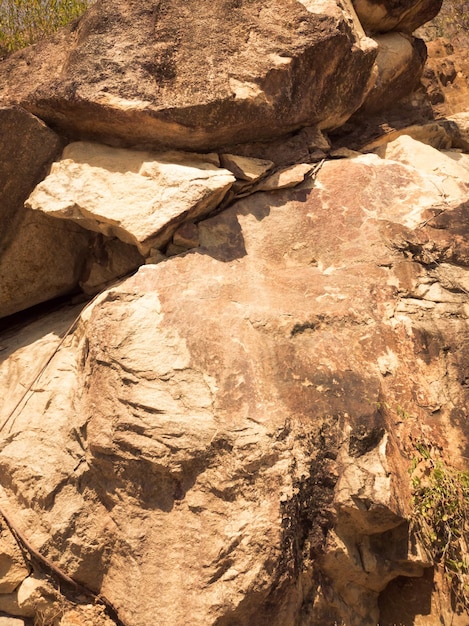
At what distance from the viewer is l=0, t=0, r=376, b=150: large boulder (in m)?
3.64

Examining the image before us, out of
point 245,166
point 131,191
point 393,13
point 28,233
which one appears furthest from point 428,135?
point 28,233

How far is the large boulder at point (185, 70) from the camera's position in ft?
12.0

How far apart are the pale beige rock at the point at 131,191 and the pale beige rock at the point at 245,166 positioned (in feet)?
0.43

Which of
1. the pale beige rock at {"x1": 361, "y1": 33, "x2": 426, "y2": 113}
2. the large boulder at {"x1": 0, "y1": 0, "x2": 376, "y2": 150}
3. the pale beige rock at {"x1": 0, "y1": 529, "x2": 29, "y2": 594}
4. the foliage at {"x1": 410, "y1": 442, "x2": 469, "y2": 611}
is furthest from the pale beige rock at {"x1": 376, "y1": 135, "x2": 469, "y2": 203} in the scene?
the pale beige rock at {"x1": 0, "y1": 529, "x2": 29, "y2": 594}

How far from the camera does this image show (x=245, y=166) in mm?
3855

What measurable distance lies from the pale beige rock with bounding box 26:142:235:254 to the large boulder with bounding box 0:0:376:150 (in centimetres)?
19

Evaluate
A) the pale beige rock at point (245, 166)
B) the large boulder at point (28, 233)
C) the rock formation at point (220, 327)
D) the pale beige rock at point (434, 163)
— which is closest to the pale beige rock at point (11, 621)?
the rock formation at point (220, 327)

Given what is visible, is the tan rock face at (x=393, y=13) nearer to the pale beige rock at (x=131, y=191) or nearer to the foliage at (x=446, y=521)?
the pale beige rock at (x=131, y=191)

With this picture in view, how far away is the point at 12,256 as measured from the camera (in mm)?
4031

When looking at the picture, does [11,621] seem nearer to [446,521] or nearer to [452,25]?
[446,521]

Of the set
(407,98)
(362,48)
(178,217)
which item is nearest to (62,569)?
(178,217)

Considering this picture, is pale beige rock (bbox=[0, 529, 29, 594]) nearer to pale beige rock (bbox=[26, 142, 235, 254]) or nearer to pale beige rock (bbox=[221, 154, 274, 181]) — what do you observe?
pale beige rock (bbox=[26, 142, 235, 254])

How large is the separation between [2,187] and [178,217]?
4.36 feet

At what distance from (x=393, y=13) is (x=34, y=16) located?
362 centimetres
